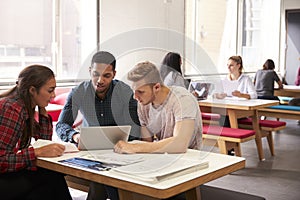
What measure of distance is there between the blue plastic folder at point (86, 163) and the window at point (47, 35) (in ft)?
10.3

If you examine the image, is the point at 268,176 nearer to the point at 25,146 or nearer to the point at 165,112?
the point at 165,112

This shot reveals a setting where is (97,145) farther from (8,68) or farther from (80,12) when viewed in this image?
(80,12)

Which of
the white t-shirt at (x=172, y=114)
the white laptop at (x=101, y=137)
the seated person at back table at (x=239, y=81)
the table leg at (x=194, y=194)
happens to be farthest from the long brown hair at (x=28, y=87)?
the seated person at back table at (x=239, y=81)

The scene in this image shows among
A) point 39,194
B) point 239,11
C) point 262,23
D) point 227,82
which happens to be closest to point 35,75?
point 39,194

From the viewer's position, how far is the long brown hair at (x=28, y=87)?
2289 millimetres

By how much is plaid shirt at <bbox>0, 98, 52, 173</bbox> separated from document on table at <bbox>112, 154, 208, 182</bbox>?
20.4 inches

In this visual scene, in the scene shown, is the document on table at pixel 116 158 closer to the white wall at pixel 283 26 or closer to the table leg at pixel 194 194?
the table leg at pixel 194 194

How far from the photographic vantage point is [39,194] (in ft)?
7.66

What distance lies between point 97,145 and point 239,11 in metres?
7.09

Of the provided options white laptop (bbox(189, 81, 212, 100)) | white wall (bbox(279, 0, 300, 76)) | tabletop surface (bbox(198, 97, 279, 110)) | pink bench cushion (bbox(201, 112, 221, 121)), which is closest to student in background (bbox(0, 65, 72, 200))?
pink bench cushion (bbox(201, 112, 221, 121))

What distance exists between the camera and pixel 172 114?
2.39 metres

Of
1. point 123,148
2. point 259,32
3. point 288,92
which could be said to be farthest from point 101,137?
point 259,32

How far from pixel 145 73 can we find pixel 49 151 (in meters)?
0.63

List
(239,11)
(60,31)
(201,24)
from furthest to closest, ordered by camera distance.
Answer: (239,11)
(201,24)
(60,31)
